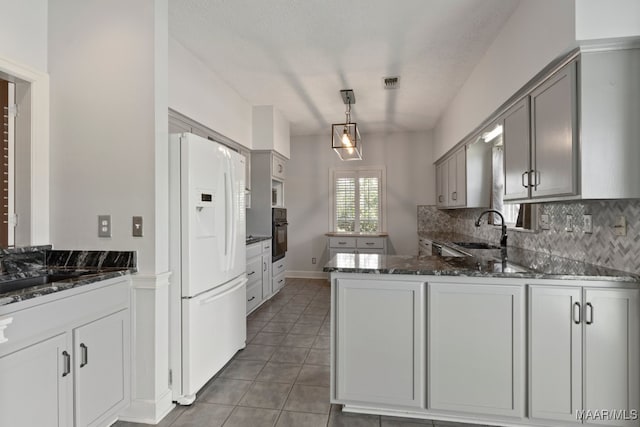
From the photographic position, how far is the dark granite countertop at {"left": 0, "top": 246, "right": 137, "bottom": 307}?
1.91 m

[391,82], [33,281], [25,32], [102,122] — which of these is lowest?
[33,281]

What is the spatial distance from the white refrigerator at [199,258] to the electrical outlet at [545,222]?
99.6 inches

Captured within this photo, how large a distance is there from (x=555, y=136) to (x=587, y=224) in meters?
0.70

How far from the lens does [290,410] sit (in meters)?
2.24

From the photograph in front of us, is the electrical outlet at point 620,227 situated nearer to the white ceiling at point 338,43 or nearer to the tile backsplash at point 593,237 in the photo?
the tile backsplash at point 593,237

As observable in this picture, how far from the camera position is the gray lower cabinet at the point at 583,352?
1828 mm

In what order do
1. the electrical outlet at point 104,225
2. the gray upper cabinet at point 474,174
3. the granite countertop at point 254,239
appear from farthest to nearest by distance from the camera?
the granite countertop at point 254,239 < the gray upper cabinet at point 474,174 < the electrical outlet at point 104,225

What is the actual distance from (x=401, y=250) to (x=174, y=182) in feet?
15.9

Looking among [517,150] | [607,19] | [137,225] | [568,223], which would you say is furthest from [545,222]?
[137,225]

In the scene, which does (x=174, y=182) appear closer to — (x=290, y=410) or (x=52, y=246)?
(x=52, y=246)

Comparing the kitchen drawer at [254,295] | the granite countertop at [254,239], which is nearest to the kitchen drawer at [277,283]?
the kitchen drawer at [254,295]

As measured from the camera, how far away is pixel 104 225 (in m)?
2.20

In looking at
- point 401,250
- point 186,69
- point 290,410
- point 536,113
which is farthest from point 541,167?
point 401,250

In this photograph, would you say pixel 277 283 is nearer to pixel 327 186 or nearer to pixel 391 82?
pixel 327 186
